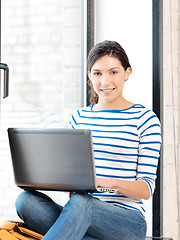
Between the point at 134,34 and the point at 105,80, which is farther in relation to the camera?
the point at 134,34

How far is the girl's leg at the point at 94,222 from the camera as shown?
1502 millimetres

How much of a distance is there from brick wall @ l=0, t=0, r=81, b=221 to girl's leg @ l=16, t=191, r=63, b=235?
34cm

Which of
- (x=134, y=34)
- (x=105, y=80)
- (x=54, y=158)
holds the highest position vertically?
(x=134, y=34)

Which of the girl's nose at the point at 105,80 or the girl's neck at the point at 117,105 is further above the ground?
the girl's nose at the point at 105,80

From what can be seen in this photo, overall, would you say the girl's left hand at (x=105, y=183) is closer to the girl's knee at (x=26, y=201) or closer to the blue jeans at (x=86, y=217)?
the blue jeans at (x=86, y=217)

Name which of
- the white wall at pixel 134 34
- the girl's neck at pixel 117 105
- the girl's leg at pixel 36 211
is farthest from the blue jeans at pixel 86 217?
the white wall at pixel 134 34

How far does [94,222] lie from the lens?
1.62 meters

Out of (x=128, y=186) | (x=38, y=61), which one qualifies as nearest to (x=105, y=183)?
(x=128, y=186)

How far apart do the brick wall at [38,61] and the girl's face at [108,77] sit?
0.35m

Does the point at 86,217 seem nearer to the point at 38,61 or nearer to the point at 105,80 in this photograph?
the point at 105,80

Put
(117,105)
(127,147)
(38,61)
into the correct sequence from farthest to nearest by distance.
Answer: (38,61), (117,105), (127,147)

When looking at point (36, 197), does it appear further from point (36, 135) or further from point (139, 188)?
point (139, 188)

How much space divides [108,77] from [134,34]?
843mm

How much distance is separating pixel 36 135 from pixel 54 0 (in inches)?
39.4
